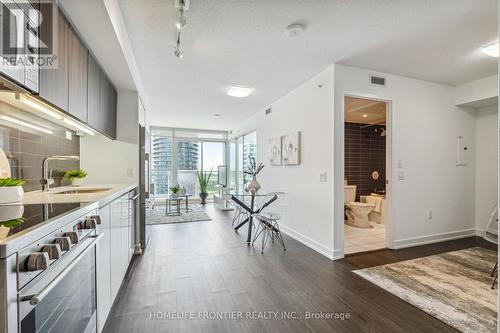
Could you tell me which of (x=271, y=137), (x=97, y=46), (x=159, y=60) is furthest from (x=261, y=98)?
(x=97, y=46)

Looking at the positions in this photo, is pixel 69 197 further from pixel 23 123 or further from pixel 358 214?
pixel 358 214

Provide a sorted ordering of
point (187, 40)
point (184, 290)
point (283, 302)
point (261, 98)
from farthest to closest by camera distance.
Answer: point (261, 98) → point (187, 40) → point (184, 290) → point (283, 302)

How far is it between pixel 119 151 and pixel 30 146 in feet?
3.75

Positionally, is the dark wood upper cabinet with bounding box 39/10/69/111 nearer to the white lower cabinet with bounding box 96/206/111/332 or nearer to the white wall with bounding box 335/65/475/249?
the white lower cabinet with bounding box 96/206/111/332

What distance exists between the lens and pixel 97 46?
1.96 meters

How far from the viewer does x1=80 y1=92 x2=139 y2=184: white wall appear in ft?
9.22

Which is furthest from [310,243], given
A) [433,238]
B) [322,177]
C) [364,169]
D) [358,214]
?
[364,169]

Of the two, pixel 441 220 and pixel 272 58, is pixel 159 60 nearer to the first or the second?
pixel 272 58

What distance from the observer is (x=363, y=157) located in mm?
5574

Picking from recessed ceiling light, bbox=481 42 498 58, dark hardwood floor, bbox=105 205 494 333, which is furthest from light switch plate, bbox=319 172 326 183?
recessed ceiling light, bbox=481 42 498 58

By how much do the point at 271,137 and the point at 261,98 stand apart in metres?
0.81

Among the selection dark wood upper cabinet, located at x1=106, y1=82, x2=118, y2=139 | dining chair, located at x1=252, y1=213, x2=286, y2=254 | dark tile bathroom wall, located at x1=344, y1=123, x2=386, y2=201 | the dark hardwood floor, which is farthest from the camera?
dark tile bathroom wall, located at x1=344, y1=123, x2=386, y2=201

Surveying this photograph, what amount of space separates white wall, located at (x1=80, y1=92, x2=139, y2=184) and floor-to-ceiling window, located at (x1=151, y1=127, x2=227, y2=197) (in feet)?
14.5

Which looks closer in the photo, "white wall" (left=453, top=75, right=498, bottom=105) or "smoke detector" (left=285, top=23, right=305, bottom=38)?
"smoke detector" (left=285, top=23, right=305, bottom=38)
